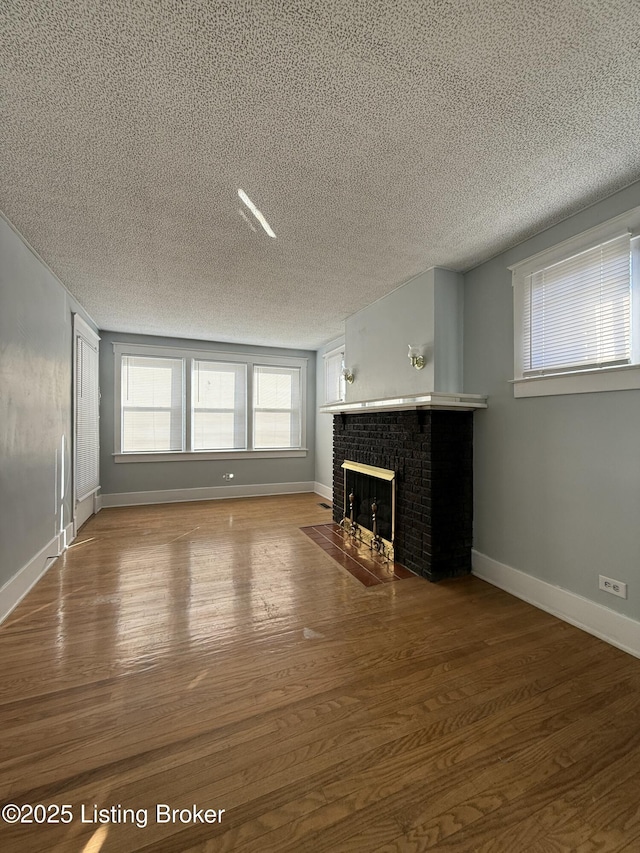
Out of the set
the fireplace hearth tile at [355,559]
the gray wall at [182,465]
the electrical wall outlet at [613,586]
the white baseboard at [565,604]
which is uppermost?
the gray wall at [182,465]

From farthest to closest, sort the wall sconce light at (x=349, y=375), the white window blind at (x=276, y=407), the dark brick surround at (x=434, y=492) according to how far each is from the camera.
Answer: the white window blind at (x=276, y=407) < the wall sconce light at (x=349, y=375) < the dark brick surround at (x=434, y=492)

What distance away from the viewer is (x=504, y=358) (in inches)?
113

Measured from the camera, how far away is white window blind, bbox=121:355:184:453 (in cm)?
562

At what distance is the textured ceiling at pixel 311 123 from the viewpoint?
122 centimetres

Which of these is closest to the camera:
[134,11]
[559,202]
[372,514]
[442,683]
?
[134,11]

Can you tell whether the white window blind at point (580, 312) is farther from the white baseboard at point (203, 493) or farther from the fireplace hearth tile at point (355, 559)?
the white baseboard at point (203, 493)

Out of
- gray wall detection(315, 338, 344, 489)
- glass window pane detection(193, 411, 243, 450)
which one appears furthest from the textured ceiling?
gray wall detection(315, 338, 344, 489)

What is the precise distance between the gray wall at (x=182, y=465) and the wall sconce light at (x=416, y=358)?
3481 millimetres

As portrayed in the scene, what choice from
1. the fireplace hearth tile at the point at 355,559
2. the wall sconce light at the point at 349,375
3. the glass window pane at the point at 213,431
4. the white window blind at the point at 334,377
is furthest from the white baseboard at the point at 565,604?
the glass window pane at the point at 213,431

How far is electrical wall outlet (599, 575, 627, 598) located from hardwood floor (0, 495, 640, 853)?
326 mm

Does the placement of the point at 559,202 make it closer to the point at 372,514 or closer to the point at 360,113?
the point at 360,113

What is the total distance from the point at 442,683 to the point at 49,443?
3.63 meters

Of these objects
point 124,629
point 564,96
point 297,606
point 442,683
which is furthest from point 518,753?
point 564,96

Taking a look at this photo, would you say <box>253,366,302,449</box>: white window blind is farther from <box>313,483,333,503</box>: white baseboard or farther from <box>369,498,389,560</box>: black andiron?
<box>369,498,389,560</box>: black andiron
